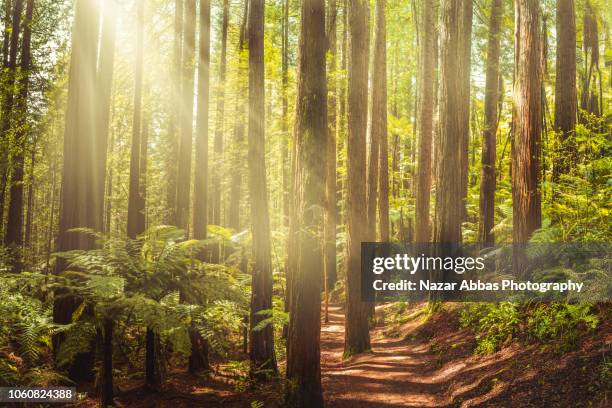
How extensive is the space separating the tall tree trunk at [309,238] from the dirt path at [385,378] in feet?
3.21

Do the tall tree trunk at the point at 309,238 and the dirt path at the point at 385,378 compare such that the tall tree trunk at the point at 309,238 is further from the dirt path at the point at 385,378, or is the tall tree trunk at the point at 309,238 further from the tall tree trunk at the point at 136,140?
the tall tree trunk at the point at 136,140

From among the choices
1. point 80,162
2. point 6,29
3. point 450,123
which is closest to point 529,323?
point 450,123

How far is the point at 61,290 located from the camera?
7.12 m

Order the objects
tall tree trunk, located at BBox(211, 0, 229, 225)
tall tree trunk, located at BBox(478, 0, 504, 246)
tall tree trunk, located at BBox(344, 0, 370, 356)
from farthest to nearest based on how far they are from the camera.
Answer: tall tree trunk, located at BBox(211, 0, 229, 225) < tall tree trunk, located at BBox(478, 0, 504, 246) < tall tree trunk, located at BBox(344, 0, 370, 356)

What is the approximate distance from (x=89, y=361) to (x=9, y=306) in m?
2.20

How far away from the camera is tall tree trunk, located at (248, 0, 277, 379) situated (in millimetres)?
7777

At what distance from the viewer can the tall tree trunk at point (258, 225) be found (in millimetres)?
7777

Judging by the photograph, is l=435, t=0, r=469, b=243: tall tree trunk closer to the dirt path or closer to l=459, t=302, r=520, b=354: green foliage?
l=459, t=302, r=520, b=354: green foliage

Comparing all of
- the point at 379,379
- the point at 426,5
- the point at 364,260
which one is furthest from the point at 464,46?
the point at 379,379

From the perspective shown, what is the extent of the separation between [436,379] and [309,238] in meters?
3.72

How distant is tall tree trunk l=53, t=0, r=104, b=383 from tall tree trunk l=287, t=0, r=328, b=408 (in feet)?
12.7

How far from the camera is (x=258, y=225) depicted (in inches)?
307

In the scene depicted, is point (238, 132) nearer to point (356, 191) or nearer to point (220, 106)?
point (220, 106)

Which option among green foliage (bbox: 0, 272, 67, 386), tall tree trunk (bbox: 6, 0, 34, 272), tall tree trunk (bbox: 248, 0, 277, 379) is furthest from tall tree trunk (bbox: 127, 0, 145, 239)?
green foliage (bbox: 0, 272, 67, 386)
